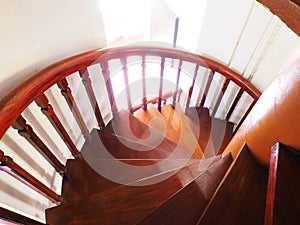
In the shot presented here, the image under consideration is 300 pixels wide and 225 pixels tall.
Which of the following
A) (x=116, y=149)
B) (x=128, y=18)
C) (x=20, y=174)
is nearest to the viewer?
(x=20, y=174)

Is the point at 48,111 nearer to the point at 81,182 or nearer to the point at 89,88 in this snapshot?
the point at 89,88

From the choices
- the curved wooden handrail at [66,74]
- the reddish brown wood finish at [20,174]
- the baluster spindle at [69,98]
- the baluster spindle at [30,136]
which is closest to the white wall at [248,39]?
the curved wooden handrail at [66,74]

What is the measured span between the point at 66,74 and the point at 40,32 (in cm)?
22

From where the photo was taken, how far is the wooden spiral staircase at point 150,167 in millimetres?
733

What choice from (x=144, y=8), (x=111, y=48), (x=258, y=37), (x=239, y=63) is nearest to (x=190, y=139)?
(x=239, y=63)

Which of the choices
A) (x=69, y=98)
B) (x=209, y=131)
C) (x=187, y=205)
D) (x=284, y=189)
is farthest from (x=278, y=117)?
(x=209, y=131)

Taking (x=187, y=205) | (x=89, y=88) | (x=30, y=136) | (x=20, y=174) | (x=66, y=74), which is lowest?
(x=187, y=205)

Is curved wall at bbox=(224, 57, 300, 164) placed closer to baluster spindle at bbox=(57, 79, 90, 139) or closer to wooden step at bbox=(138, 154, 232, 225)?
wooden step at bbox=(138, 154, 232, 225)

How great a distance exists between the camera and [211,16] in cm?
164

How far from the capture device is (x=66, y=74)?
1.16 m


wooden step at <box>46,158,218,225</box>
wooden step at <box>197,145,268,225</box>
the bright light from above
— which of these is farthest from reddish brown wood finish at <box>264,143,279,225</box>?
the bright light from above

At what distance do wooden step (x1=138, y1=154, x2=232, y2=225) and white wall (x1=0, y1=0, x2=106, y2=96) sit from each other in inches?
32.8

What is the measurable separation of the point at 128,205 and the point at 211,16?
1394 millimetres

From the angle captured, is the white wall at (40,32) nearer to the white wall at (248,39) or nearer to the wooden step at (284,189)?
the white wall at (248,39)
